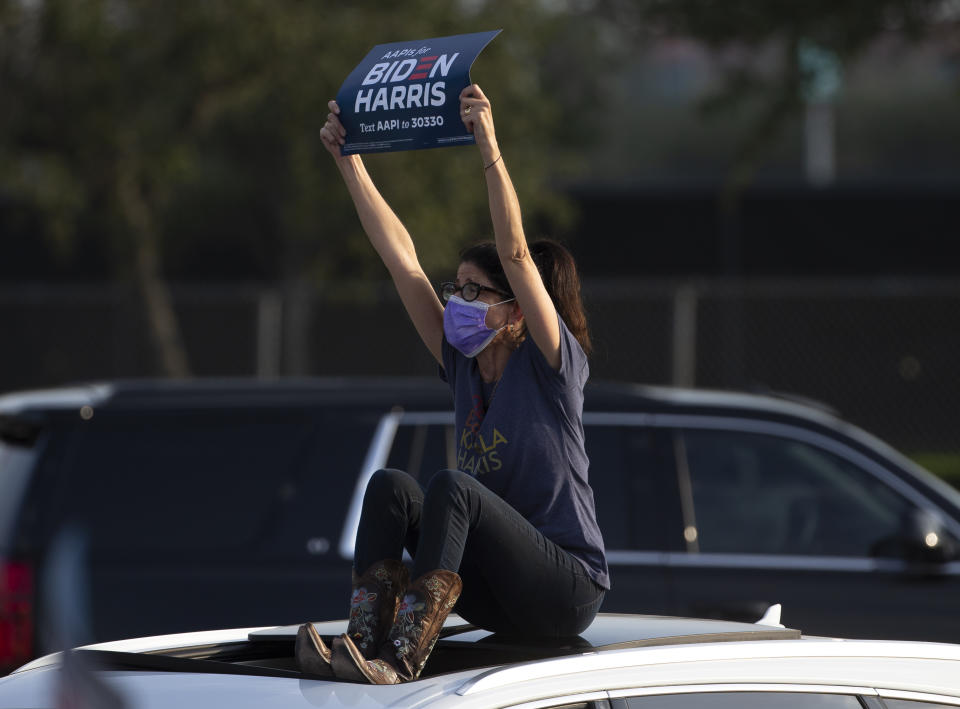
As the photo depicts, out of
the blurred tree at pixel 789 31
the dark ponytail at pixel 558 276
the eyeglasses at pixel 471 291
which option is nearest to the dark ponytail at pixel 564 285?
the dark ponytail at pixel 558 276

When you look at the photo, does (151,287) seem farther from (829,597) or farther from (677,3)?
(829,597)

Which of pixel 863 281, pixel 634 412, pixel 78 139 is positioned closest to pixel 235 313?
pixel 78 139

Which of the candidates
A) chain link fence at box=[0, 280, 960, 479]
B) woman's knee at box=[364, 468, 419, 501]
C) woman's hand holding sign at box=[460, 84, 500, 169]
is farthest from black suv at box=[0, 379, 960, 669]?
chain link fence at box=[0, 280, 960, 479]

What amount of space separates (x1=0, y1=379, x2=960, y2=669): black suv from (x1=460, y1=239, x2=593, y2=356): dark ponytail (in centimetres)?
190

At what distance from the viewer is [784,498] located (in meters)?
5.48

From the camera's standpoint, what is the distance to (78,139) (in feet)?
39.3

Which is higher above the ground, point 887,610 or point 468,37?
point 468,37

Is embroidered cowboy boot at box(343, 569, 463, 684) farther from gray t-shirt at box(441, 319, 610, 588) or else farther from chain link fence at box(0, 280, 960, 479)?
chain link fence at box(0, 280, 960, 479)

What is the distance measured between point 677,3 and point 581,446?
25.9ft

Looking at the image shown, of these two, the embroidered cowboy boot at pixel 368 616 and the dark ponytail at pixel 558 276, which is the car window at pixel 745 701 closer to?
the embroidered cowboy boot at pixel 368 616

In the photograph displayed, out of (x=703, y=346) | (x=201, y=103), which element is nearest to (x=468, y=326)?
(x=201, y=103)

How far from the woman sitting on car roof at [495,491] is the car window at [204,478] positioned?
1.88m

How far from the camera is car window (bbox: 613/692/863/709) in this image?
2.54 metres

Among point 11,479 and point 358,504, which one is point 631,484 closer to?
point 358,504
